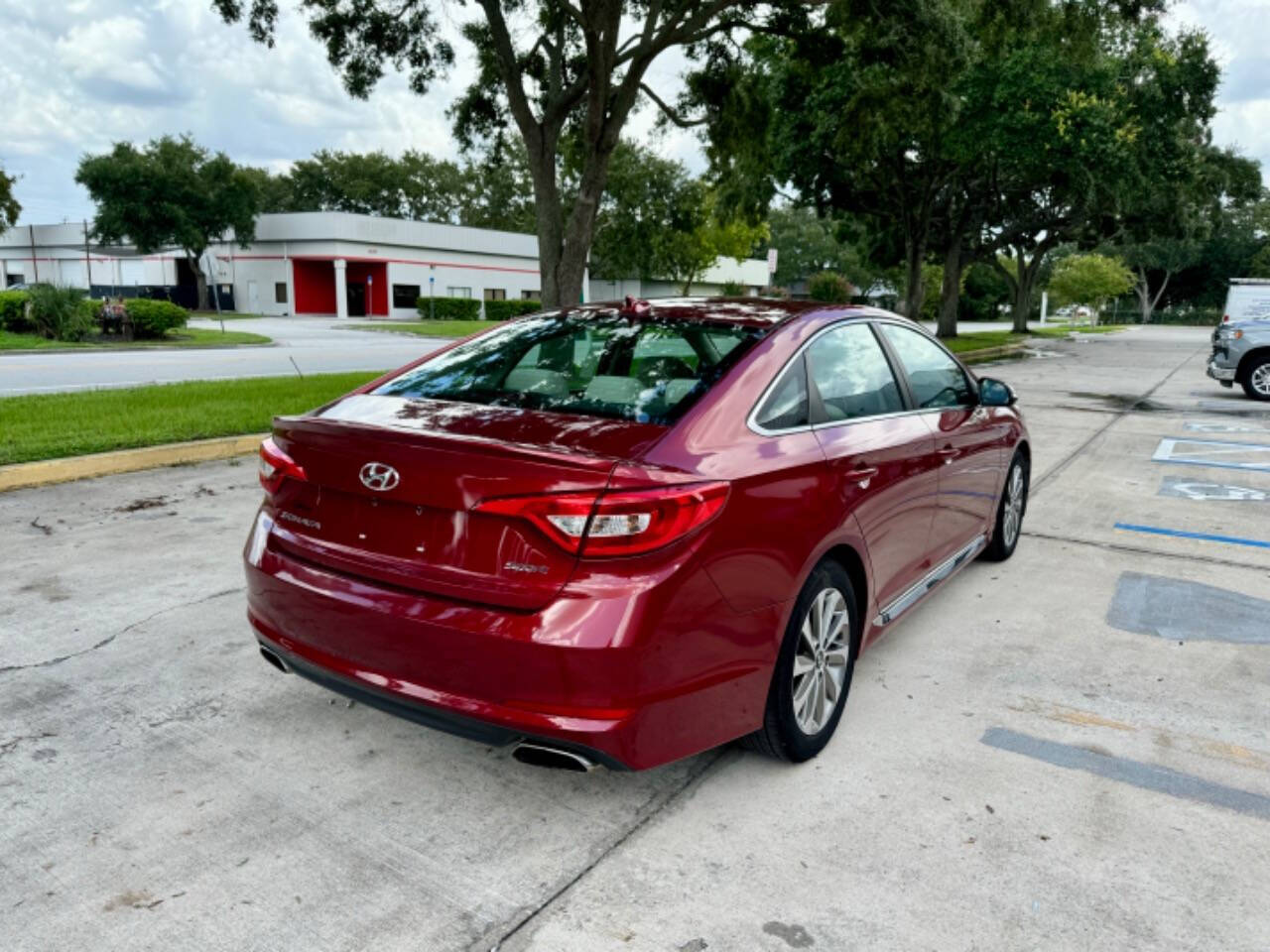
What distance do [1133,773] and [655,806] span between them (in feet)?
5.46

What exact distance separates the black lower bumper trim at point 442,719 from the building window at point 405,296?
56939 millimetres

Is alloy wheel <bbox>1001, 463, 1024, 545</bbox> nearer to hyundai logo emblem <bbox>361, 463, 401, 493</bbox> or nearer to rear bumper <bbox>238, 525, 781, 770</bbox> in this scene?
rear bumper <bbox>238, 525, 781, 770</bbox>

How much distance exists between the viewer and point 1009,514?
561 cm

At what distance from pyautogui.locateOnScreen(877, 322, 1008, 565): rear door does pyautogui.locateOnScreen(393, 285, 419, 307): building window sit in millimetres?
55501

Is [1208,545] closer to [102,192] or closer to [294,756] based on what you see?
[294,756]

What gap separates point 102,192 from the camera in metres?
52.4

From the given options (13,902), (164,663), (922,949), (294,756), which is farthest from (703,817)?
(164,663)

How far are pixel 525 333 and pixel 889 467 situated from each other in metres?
1.55

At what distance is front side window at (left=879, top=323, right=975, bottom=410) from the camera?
4188 millimetres

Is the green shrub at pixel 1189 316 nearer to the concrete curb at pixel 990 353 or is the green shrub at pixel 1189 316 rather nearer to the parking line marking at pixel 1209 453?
the concrete curb at pixel 990 353

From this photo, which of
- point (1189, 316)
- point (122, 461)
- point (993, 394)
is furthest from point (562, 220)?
point (1189, 316)

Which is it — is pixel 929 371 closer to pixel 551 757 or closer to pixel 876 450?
pixel 876 450

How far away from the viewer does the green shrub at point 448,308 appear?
54562mm

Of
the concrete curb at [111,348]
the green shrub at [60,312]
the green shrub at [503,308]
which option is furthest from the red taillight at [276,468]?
the green shrub at [503,308]
